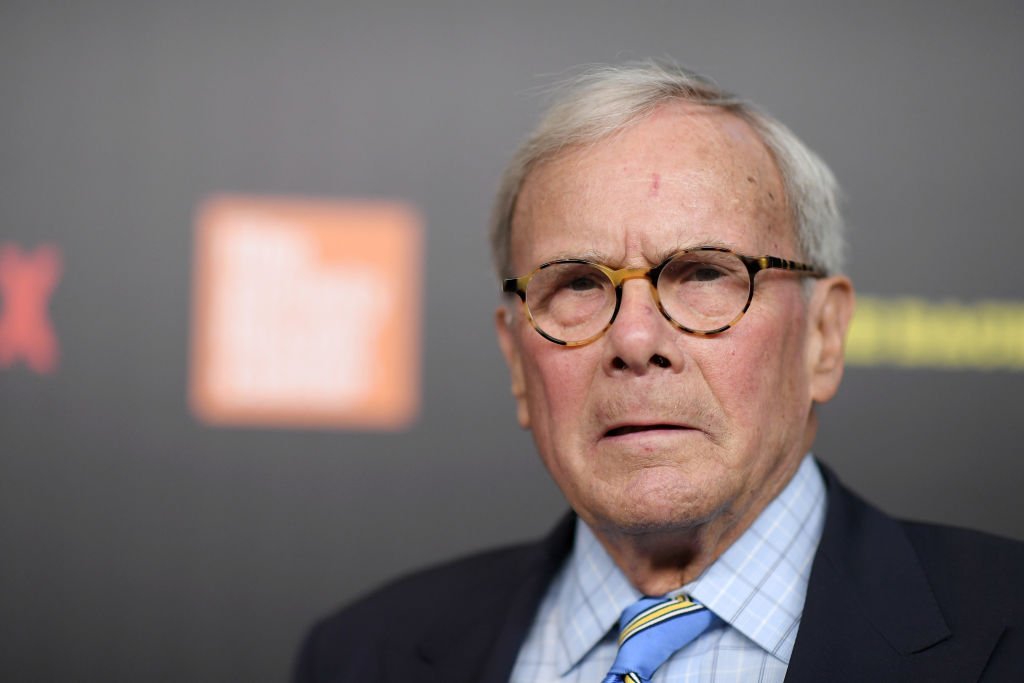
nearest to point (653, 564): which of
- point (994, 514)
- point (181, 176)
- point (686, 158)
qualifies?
point (686, 158)

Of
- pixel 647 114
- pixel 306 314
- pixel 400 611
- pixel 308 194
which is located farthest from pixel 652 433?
pixel 308 194

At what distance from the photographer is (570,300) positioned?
155 centimetres

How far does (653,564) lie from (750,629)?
0.56ft

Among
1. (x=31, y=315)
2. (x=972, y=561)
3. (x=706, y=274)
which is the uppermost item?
(x=706, y=274)

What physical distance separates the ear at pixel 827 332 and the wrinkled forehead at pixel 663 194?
13 centimetres

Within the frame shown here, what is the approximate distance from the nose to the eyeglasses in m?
0.01

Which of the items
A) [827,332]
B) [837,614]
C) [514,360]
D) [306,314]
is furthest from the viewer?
[306,314]

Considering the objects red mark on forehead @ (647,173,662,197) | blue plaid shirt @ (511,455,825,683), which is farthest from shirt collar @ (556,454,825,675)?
red mark on forehead @ (647,173,662,197)

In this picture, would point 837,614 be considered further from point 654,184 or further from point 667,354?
point 654,184

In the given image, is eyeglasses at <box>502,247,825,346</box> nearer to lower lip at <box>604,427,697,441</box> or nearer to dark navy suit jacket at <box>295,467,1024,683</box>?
lower lip at <box>604,427,697,441</box>

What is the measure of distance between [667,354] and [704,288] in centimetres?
13

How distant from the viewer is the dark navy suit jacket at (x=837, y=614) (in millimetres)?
1347

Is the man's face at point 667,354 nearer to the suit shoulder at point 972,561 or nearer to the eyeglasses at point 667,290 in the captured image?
the eyeglasses at point 667,290

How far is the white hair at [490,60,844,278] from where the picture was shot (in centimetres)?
160
